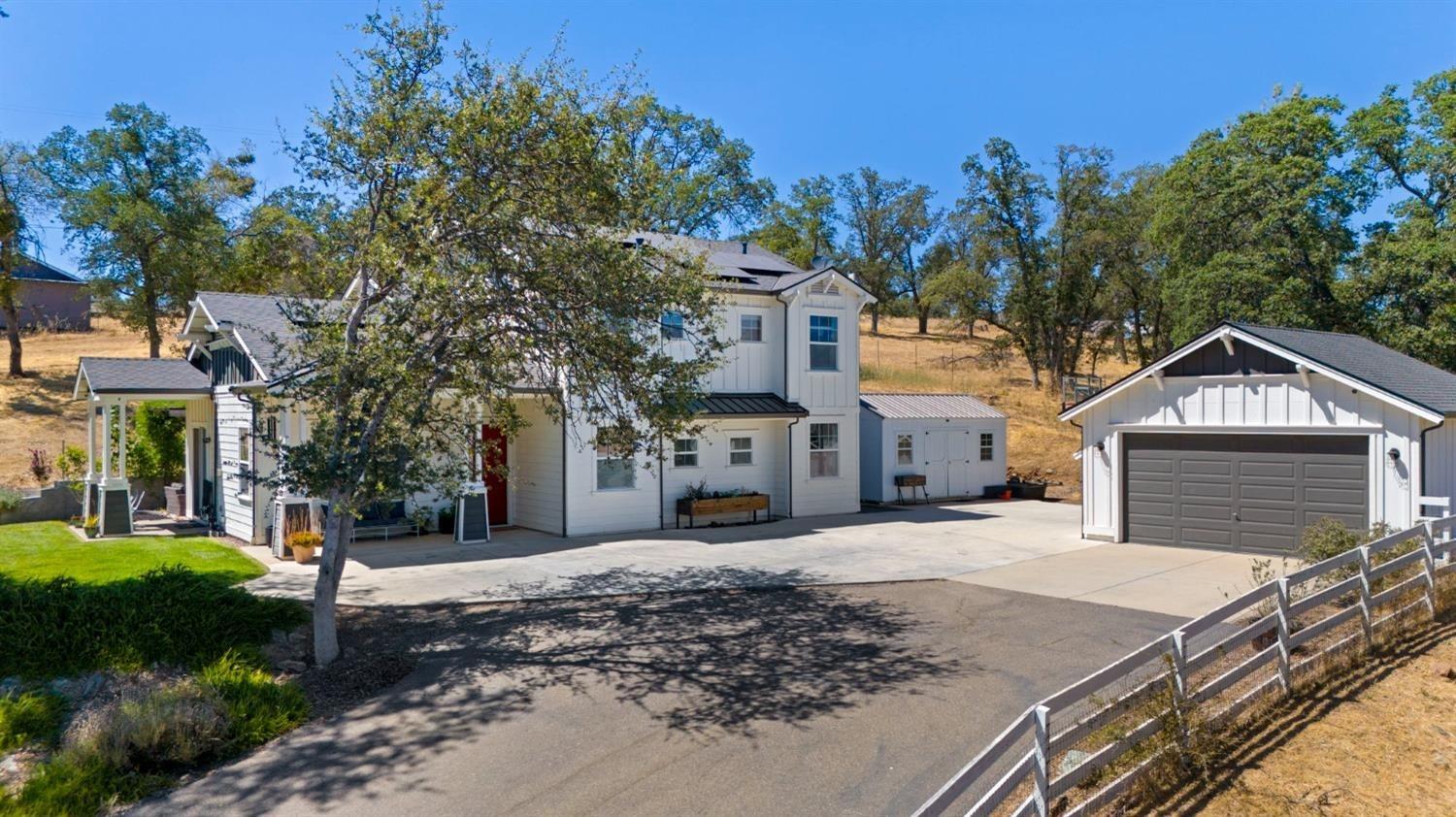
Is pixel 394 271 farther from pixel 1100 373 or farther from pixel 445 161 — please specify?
pixel 1100 373

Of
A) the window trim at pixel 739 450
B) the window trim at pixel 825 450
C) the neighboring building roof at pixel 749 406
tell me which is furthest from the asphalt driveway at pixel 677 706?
the window trim at pixel 825 450

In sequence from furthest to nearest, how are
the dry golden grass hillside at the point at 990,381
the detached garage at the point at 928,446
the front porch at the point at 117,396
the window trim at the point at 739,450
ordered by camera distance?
the dry golden grass hillside at the point at 990,381
the detached garage at the point at 928,446
the window trim at the point at 739,450
the front porch at the point at 117,396

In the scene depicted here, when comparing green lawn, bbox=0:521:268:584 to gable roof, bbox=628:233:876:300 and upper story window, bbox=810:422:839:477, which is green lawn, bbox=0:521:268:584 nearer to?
gable roof, bbox=628:233:876:300

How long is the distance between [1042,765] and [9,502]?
22.3 meters

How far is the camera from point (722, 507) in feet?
64.9

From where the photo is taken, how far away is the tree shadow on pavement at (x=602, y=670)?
22.3ft

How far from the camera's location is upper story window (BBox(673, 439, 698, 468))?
19.6m

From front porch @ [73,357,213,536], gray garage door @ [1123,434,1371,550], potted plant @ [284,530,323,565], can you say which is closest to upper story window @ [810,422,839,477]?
gray garage door @ [1123,434,1371,550]

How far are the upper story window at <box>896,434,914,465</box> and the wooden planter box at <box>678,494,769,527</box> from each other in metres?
5.36

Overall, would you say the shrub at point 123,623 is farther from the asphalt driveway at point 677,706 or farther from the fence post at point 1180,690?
the fence post at point 1180,690

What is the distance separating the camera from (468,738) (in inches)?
285

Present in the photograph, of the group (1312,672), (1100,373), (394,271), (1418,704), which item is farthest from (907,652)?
(1100,373)

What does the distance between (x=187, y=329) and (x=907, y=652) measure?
17182mm

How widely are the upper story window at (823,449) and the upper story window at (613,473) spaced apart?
15.8ft
